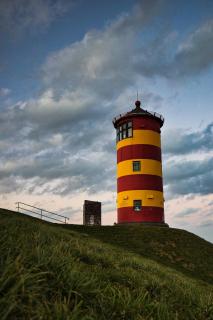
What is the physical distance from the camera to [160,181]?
122ft

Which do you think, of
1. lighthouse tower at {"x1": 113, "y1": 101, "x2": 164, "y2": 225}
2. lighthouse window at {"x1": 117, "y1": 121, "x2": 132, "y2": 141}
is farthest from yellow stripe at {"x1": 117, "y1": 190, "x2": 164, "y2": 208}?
lighthouse window at {"x1": 117, "y1": 121, "x2": 132, "y2": 141}

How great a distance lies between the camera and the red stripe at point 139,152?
36.6 metres

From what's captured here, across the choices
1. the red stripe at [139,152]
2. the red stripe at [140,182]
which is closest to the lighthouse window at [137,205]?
the red stripe at [140,182]

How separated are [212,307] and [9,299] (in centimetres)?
394

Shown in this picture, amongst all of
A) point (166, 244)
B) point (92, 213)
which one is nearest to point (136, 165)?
point (92, 213)

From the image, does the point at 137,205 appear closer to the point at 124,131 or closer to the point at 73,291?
the point at 124,131

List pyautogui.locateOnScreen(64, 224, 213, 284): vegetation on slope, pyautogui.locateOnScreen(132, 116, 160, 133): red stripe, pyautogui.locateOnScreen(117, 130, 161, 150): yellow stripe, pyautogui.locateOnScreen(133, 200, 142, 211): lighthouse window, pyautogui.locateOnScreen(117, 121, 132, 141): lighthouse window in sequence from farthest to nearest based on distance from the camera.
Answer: pyautogui.locateOnScreen(117, 121, 132, 141): lighthouse window, pyautogui.locateOnScreen(132, 116, 160, 133): red stripe, pyautogui.locateOnScreen(117, 130, 161, 150): yellow stripe, pyautogui.locateOnScreen(133, 200, 142, 211): lighthouse window, pyautogui.locateOnScreen(64, 224, 213, 284): vegetation on slope

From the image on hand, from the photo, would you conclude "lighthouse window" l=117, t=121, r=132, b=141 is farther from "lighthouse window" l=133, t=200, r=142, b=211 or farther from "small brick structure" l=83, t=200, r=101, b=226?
"small brick structure" l=83, t=200, r=101, b=226

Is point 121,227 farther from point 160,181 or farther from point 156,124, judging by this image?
point 156,124

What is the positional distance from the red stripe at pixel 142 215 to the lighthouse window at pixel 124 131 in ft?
25.4

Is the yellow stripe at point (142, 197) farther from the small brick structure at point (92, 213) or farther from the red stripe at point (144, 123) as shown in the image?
the red stripe at point (144, 123)

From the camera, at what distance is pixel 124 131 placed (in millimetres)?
38500

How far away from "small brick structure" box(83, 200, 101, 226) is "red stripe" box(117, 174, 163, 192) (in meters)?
4.31

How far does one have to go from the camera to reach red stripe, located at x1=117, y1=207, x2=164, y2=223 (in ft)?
116
